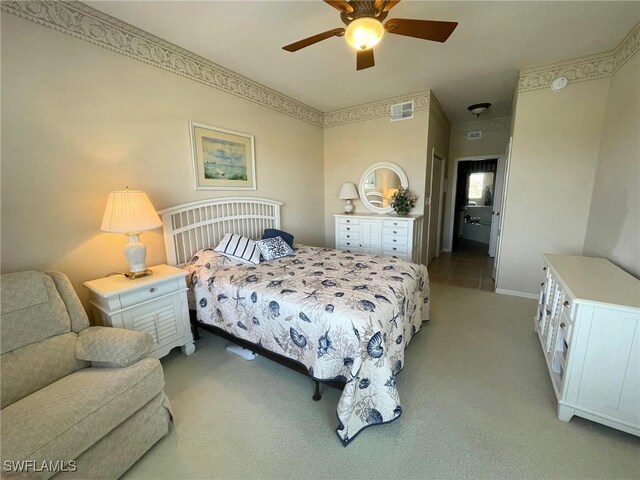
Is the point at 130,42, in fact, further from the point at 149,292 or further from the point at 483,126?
the point at 483,126

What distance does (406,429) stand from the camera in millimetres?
1612

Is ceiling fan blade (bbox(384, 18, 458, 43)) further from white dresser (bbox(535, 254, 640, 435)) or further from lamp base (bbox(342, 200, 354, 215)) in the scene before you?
lamp base (bbox(342, 200, 354, 215))

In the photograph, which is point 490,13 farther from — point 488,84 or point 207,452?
point 207,452

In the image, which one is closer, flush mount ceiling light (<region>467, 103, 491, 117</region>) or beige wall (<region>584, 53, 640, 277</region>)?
beige wall (<region>584, 53, 640, 277</region>)

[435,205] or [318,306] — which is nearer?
[318,306]

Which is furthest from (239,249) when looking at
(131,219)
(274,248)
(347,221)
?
(347,221)

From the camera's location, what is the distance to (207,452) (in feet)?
4.91

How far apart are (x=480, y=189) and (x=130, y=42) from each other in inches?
300

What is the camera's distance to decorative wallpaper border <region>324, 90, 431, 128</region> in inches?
147

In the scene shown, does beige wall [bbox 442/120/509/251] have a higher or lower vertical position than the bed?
higher

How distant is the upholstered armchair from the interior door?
4.40 metres

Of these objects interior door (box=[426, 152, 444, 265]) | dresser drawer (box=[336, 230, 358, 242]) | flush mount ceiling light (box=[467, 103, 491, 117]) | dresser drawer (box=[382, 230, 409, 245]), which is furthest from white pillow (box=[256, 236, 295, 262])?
flush mount ceiling light (box=[467, 103, 491, 117])

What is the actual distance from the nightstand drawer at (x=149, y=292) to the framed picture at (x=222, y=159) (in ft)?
3.65

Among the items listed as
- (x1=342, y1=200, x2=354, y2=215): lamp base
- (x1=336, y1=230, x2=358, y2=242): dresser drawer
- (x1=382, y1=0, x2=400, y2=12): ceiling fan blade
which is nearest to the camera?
(x1=382, y1=0, x2=400, y2=12): ceiling fan blade
